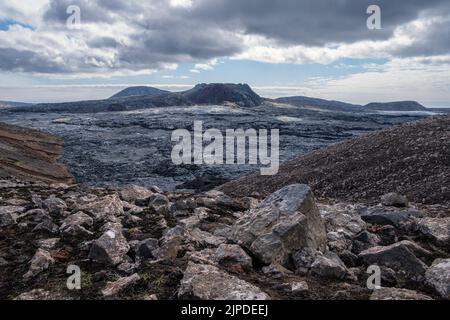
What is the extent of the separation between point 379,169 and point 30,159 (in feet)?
91.1

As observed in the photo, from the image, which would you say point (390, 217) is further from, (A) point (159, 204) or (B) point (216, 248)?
(A) point (159, 204)

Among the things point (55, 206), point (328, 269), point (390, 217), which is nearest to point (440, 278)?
point (328, 269)

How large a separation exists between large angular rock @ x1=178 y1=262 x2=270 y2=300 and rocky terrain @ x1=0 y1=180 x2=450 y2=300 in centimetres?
1

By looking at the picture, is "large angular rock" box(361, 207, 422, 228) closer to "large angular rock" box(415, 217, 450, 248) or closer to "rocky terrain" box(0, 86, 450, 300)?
"rocky terrain" box(0, 86, 450, 300)

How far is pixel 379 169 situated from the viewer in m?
20.3

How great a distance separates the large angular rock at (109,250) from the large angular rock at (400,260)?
4289mm

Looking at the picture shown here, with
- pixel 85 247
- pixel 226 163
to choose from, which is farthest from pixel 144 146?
pixel 85 247

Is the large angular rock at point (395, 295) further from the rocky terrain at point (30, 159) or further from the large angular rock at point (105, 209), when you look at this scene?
the rocky terrain at point (30, 159)

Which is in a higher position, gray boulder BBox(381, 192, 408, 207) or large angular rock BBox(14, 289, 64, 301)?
large angular rock BBox(14, 289, 64, 301)

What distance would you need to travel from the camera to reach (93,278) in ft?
21.2

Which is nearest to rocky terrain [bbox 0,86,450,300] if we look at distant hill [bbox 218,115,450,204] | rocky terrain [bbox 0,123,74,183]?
distant hill [bbox 218,115,450,204]

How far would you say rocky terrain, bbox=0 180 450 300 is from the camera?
6.06 metres

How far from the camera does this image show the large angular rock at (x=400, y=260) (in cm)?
680

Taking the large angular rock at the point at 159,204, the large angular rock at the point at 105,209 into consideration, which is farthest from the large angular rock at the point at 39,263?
the large angular rock at the point at 159,204
